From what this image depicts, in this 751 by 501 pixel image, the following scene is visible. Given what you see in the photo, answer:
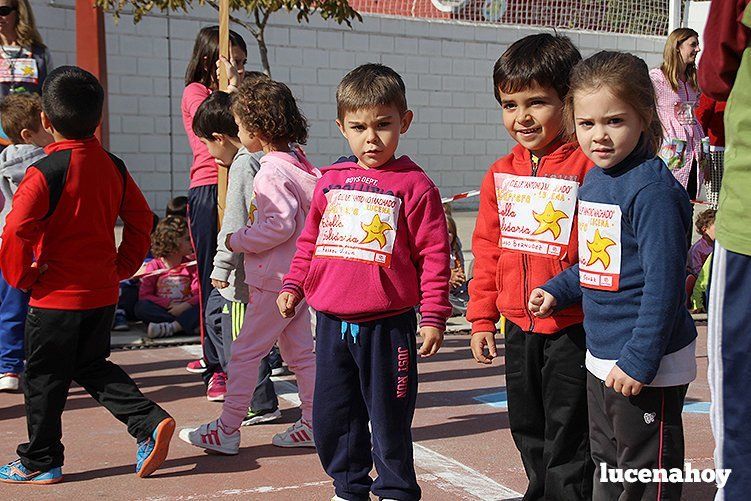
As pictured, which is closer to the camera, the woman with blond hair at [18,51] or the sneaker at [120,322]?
the woman with blond hair at [18,51]

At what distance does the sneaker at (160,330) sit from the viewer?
8.06 metres

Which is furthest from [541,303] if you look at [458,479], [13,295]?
[13,295]

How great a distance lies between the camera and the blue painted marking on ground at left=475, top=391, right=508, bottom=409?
6.18 metres

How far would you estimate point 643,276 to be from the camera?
333 cm

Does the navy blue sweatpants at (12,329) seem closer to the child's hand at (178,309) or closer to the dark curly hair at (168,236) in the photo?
the child's hand at (178,309)

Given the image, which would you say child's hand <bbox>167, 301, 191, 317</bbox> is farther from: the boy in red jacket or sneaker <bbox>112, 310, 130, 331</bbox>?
the boy in red jacket

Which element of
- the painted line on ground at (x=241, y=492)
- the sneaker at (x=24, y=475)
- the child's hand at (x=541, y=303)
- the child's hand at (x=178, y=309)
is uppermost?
the child's hand at (x=541, y=303)

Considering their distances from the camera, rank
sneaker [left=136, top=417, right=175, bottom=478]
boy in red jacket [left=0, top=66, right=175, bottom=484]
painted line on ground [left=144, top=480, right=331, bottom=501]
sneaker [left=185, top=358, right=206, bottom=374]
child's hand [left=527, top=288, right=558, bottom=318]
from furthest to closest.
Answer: sneaker [left=185, top=358, right=206, bottom=374]
sneaker [left=136, top=417, right=175, bottom=478]
boy in red jacket [left=0, top=66, right=175, bottom=484]
painted line on ground [left=144, top=480, right=331, bottom=501]
child's hand [left=527, top=288, right=558, bottom=318]

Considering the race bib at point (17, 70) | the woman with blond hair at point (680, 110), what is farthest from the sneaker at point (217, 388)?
the woman with blond hair at point (680, 110)

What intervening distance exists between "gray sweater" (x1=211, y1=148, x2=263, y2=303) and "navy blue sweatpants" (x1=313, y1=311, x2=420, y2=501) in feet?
4.34

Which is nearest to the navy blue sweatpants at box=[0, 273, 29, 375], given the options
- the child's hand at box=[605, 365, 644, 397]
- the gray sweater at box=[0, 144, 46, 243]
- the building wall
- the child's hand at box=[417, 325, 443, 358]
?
the gray sweater at box=[0, 144, 46, 243]

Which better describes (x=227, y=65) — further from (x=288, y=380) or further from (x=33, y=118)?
(x=288, y=380)

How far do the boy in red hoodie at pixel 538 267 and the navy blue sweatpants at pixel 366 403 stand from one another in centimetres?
30

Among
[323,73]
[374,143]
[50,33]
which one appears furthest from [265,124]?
[323,73]
